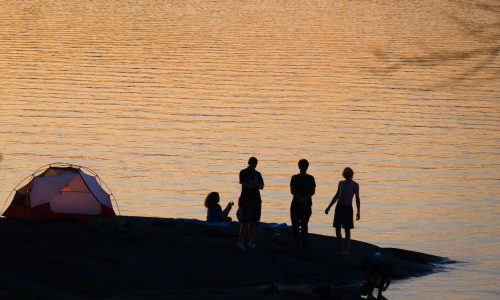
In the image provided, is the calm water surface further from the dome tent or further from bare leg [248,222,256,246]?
the dome tent

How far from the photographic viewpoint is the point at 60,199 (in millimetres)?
38000

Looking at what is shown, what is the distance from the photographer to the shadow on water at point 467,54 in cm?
10206

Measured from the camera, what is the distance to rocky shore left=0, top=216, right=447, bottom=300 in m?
31.9

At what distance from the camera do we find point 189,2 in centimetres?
14012

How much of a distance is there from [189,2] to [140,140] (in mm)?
71287

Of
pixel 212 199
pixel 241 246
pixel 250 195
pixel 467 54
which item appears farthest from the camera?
pixel 467 54

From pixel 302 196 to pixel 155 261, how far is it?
4285 mm

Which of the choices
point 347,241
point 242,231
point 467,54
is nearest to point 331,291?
point 242,231

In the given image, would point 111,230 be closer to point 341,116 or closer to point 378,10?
point 341,116

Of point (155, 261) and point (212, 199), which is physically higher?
point (212, 199)

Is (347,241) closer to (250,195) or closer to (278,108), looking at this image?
(250,195)

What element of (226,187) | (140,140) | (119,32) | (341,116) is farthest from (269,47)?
(226,187)

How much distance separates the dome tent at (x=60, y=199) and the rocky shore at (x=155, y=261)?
0.87 metres

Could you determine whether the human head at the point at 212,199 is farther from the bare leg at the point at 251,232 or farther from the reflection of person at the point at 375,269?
the reflection of person at the point at 375,269
